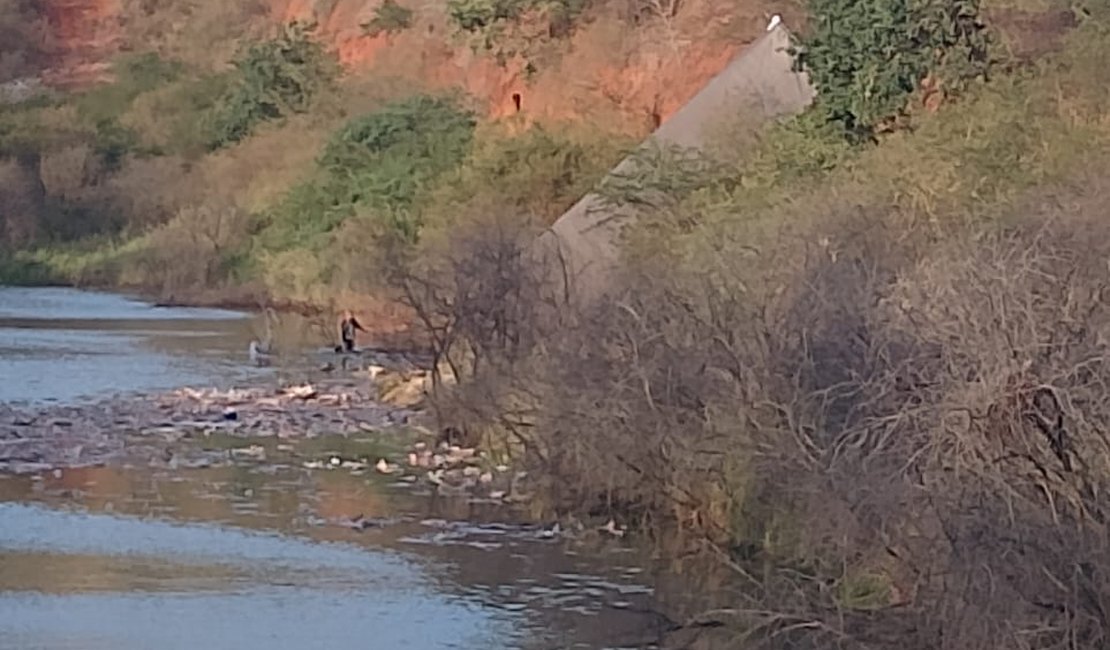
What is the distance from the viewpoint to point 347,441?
95.0 ft

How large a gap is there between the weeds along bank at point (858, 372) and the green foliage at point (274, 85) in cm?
4735

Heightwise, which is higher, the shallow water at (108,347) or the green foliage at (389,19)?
the green foliage at (389,19)

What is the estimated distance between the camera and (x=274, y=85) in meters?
75.3

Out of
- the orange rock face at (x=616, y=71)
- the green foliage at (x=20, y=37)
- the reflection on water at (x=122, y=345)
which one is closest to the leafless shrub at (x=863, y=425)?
the reflection on water at (x=122, y=345)

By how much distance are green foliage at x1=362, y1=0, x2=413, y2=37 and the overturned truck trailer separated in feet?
138

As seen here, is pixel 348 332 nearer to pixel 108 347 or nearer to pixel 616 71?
pixel 108 347

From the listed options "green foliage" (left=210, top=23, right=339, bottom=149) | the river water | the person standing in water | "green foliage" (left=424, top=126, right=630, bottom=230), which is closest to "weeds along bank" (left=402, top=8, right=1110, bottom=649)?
the river water

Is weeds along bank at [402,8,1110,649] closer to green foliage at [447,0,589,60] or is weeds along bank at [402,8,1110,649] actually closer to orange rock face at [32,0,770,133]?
orange rock face at [32,0,770,133]

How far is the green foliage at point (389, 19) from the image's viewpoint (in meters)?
76.3

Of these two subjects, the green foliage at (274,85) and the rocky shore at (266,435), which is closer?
the rocky shore at (266,435)

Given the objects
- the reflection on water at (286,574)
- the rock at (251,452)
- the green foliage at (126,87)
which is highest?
the green foliage at (126,87)

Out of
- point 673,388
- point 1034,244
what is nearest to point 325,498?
point 673,388

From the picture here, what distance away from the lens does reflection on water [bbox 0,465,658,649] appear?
17203mm

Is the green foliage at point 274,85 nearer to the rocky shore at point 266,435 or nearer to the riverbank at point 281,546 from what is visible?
the rocky shore at point 266,435
